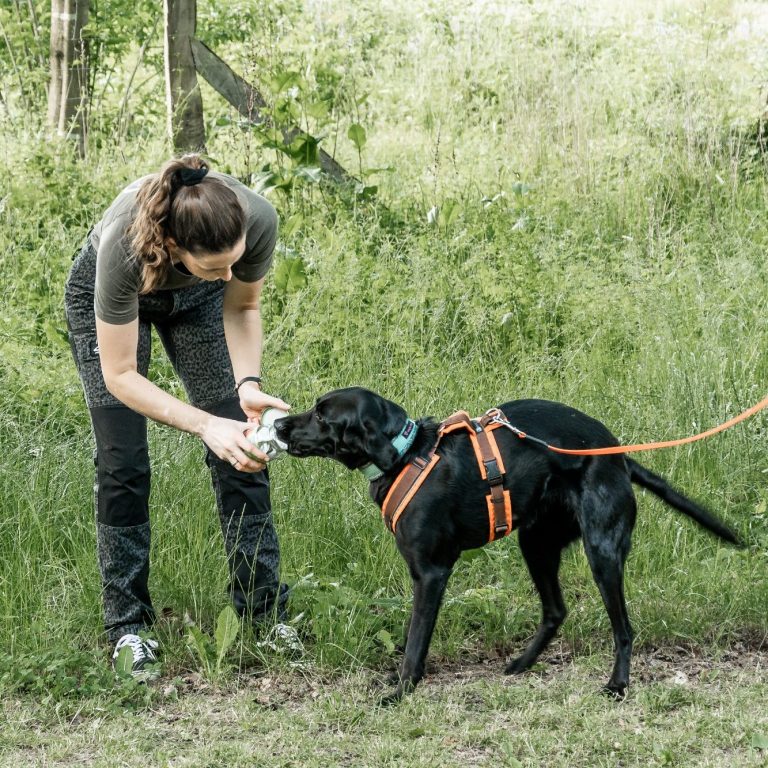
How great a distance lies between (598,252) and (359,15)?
5.65 metres

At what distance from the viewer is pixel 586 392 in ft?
17.3

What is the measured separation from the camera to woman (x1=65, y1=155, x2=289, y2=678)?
10.2 feet

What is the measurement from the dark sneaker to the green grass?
0.07 metres

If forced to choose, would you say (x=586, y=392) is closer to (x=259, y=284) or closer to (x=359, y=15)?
(x=259, y=284)

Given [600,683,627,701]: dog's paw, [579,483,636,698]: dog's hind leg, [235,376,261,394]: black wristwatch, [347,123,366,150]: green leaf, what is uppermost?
[347,123,366,150]: green leaf

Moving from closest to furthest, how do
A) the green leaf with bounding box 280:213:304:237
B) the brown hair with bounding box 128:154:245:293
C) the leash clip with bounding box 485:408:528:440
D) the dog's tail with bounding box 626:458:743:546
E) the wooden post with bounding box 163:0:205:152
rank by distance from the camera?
the brown hair with bounding box 128:154:245:293 < the leash clip with bounding box 485:408:528:440 < the dog's tail with bounding box 626:458:743:546 < the green leaf with bounding box 280:213:304:237 < the wooden post with bounding box 163:0:205:152

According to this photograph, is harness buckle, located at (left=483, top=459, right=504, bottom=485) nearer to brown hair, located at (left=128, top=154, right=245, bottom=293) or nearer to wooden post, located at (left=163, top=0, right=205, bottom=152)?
brown hair, located at (left=128, top=154, right=245, bottom=293)

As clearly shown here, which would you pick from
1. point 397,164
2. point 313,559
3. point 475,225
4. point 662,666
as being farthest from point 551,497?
point 397,164

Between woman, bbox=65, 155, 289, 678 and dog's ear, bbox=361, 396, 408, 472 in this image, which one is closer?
woman, bbox=65, 155, 289, 678

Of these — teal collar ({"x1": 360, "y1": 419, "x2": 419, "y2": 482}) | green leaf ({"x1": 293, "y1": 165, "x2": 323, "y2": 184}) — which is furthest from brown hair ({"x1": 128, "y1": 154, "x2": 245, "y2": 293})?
green leaf ({"x1": 293, "y1": 165, "x2": 323, "y2": 184})

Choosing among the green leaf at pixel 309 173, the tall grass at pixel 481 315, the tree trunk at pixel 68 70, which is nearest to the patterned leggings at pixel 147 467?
the tall grass at pixel 481 315

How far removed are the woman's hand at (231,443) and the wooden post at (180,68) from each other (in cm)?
441

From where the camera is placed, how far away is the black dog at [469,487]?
130 inches

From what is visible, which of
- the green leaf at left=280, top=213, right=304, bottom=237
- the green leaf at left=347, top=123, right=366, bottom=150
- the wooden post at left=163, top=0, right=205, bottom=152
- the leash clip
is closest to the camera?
the leash clip
